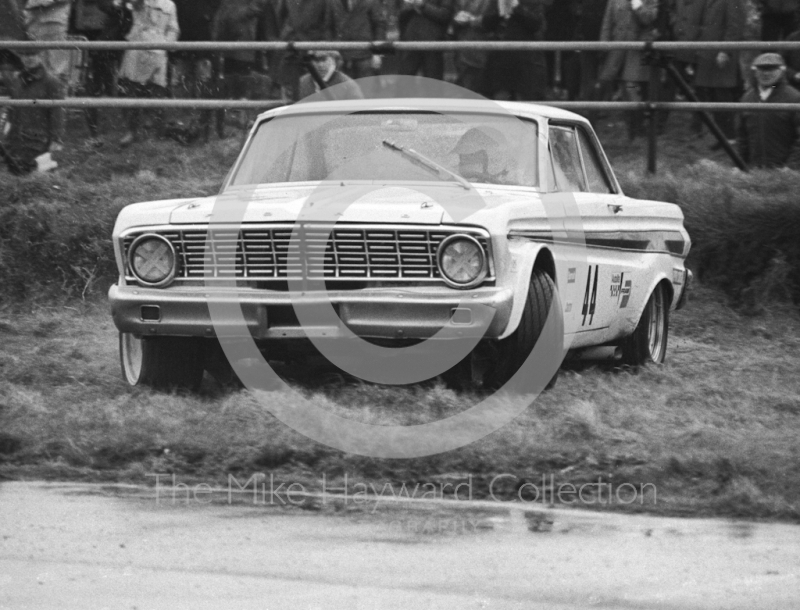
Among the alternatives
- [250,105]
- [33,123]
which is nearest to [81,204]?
[33,123]

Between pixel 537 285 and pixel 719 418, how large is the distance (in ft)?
3.54

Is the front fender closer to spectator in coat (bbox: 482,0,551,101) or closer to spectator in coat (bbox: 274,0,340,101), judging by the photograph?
spectator in coat (bbox: 482,0,551,101)

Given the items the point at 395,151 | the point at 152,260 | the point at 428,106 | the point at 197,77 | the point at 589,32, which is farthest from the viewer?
the point at 589,32

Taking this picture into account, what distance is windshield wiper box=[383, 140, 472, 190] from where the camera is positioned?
7.80m

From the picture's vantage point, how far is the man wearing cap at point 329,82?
1221 cm

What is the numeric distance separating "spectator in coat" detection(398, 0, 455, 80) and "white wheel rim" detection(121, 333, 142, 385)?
18.8ft

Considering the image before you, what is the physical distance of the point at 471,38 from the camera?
13.2 meters

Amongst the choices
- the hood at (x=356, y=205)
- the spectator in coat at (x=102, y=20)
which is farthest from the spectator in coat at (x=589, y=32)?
the hood at (x=356, y=205)

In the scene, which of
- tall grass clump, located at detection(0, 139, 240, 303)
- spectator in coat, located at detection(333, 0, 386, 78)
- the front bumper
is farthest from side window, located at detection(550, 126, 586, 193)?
spectator in coat, located at detection(333, 0, 386, 78)

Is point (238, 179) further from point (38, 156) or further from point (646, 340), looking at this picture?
point (38, 156)

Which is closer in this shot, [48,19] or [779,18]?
[779,18]

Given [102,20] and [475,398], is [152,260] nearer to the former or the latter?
[475,398]

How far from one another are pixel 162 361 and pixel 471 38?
21.1 feet

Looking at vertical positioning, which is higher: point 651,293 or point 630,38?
point 630,38
